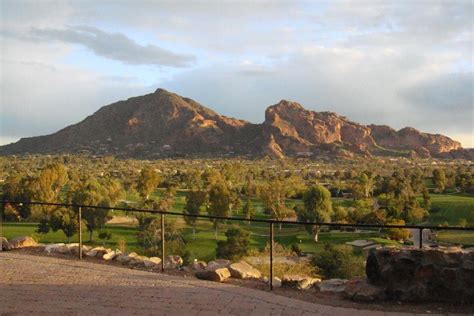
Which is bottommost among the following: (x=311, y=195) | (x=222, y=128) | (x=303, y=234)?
(x=303, y=234)

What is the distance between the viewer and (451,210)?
2373 inches

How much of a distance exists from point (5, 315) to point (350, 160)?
561 feet

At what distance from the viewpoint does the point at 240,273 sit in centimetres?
1023

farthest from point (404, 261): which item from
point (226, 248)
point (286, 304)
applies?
point (226, 248)

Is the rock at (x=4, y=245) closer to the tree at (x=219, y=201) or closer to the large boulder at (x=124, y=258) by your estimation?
the large boulder at (x=124, y=258)

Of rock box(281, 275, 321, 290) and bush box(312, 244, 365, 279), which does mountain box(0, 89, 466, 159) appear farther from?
rock box(281, 275, 321, 290)

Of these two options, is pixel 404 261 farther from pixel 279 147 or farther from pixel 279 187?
pixel 279 147

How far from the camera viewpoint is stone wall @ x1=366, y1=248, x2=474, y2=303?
324 inches

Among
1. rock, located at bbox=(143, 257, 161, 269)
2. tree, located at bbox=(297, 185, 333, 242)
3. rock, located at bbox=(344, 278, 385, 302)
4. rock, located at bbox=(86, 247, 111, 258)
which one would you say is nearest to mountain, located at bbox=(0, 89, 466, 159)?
tree, located at bbox=(297, 185, 333, 242)

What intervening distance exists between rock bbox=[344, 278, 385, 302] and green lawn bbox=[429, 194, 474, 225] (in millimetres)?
48745

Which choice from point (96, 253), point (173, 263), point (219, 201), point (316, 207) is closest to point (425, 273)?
point (173, 263)

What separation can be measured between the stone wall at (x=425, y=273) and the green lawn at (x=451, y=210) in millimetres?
48649

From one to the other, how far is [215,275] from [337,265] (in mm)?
18614

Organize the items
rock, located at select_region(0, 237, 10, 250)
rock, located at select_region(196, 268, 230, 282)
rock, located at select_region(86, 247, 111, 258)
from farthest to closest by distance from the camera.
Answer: rock, located at select_region(0, 237, 10, 250) < rock, located at select_region(86, 247, 111, 258) < rock, located at select_region(196, 268, 230, 282)
